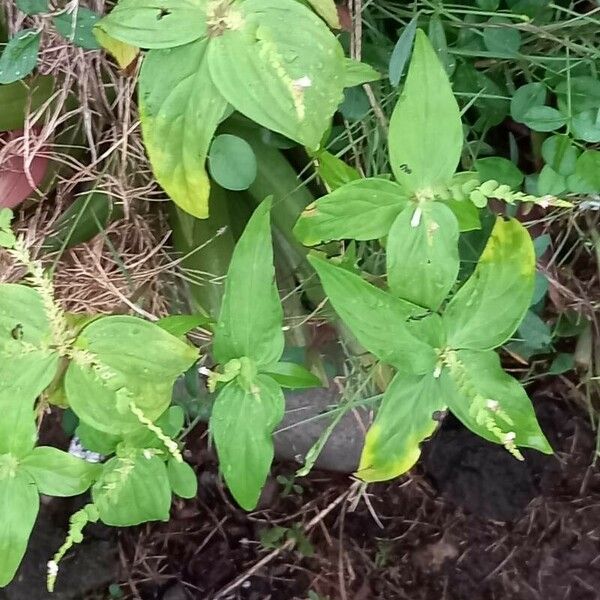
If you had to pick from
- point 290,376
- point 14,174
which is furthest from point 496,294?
point 14,174

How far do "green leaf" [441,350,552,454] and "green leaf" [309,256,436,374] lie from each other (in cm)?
3

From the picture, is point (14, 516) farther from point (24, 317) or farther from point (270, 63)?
point (270, 63)

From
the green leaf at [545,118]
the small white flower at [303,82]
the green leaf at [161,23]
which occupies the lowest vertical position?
the green leaf at [545,118]

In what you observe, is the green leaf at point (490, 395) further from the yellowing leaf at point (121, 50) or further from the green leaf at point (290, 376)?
the yellowing leaf at point (121, 50)

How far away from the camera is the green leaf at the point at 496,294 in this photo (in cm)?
54

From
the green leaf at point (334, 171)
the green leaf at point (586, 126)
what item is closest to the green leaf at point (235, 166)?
the green leaf at point (334, 171)

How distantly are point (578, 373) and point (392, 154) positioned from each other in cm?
55

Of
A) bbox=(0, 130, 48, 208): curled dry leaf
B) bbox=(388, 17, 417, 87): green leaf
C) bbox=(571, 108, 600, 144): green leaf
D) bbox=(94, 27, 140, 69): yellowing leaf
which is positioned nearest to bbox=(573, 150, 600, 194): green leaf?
bbox=(571, 108, 600, 144): green leaf

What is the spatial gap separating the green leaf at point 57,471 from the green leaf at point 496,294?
30 centimetres

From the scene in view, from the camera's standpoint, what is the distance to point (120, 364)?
557 millimetres

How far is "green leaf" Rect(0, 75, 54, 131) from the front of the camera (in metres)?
0.75

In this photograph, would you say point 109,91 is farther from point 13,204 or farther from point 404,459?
point 404,459

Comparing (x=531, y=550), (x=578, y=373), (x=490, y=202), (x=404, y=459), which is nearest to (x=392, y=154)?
(x=404, y=459)

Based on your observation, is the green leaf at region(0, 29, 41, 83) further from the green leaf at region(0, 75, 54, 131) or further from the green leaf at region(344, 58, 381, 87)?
the green leaf at region(344, 58, 381, 87)
